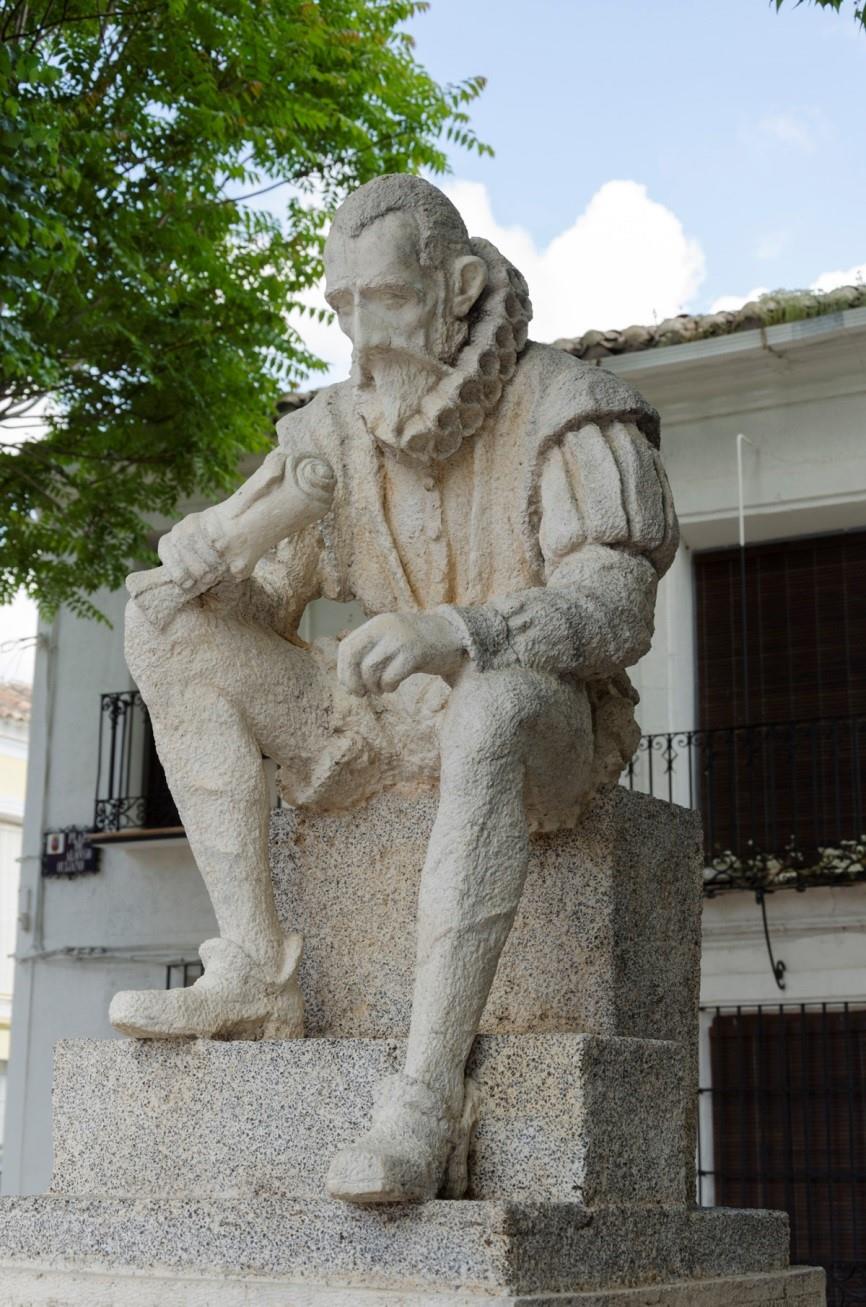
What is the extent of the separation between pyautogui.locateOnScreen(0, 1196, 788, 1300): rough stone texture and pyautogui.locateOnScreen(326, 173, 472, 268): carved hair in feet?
5.99

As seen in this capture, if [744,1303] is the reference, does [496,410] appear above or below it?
above

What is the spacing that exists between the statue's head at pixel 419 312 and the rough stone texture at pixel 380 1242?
155cm

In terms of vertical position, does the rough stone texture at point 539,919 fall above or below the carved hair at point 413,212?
below

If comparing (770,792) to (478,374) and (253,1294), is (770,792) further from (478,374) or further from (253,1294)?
(253,1294)

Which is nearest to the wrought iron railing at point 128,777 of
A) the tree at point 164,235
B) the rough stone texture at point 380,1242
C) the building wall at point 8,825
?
the tree at point 164,235

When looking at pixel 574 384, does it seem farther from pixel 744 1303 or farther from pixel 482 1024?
pixel 744 1303

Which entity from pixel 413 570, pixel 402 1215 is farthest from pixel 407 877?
pixel 402 1215

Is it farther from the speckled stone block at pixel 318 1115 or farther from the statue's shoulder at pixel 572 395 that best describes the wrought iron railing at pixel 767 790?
the speckled stone block at pixel 318 1115

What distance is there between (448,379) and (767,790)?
25.6 feet

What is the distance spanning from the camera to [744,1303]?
3689 mm

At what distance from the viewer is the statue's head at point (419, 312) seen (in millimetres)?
3725

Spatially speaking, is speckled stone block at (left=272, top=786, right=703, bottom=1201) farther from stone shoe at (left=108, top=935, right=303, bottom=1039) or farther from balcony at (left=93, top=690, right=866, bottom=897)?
balcony at (left=93, top=690, right=866, bottom=897)

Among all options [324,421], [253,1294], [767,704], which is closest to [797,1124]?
[767,704]

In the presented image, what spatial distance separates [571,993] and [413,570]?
3.10 ft
